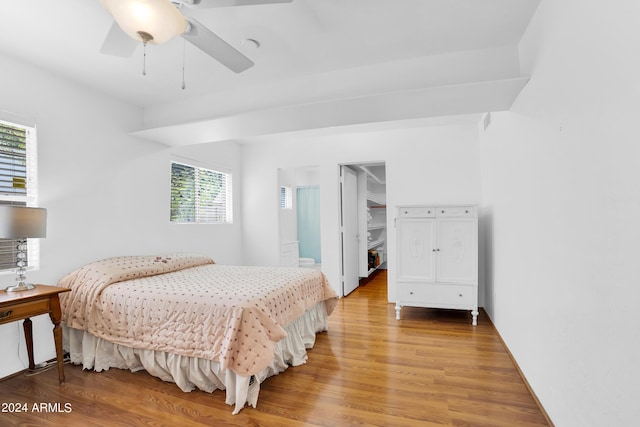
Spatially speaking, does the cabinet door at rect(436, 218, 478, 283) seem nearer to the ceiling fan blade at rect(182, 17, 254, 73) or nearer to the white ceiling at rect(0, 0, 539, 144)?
the white ceiling at rect(0, 0, 539, 144)

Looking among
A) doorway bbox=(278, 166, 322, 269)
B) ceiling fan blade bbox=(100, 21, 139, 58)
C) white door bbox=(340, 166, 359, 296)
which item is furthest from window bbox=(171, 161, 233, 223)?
ceiling fan blade bbox=(100, 21, 139, 58)

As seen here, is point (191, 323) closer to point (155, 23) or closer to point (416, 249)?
point (155, 23)

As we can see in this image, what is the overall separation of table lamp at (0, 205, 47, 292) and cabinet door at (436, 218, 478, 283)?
3.72 meters

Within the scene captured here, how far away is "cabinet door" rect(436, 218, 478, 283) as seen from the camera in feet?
11.8

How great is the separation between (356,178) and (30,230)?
4.50 meters

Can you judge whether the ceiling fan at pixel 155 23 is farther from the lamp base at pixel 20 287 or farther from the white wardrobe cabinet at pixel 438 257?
the white wardrobe cabinet at pixel 438 257

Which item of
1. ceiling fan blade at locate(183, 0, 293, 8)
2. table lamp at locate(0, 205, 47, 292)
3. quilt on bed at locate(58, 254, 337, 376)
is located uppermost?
ceiling fan blade at locate(183, 0, 293, 8)

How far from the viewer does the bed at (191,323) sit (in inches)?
80.6

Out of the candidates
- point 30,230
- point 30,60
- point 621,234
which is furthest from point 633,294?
point 30,60

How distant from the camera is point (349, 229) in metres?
5.07

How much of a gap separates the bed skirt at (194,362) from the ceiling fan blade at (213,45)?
198 centimetres

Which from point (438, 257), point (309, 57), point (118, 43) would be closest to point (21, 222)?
point (118, 43)

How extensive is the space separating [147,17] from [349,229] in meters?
4.08

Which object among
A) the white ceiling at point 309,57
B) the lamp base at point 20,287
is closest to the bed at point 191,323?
the lamp base at point 20,287
